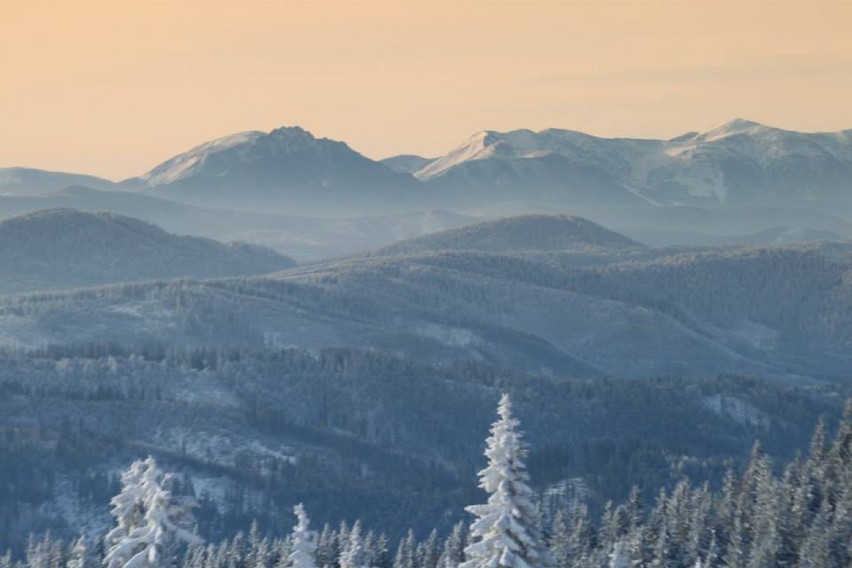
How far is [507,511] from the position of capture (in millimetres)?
61906

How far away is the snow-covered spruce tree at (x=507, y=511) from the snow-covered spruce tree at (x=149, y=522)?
335 inches

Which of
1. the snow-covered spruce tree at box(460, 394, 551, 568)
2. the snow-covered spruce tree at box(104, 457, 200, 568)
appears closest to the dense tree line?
the snow-covered spruce tree at box(104, 457, 200, 568)

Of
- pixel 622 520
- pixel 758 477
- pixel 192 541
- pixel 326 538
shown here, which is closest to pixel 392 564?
pixel 326 538

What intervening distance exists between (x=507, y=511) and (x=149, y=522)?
10242 mm

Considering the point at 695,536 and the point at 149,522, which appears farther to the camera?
the point at 695,536


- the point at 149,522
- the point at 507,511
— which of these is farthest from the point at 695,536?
the point at 149,522

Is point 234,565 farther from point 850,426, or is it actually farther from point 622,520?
point 850,426

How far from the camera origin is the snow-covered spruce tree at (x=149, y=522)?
2424 inches

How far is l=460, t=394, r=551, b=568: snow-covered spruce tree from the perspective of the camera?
6159cm

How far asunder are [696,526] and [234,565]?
27338 mm

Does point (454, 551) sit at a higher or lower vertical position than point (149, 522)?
lower

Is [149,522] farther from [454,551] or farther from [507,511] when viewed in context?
[454,551]

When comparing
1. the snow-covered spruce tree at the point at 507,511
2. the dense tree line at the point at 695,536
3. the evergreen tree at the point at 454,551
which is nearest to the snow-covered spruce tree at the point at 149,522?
the dense tree line at the point at 695,536

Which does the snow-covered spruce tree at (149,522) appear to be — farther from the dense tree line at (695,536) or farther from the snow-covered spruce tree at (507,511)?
the snow-covered spruce tree at (507,511)
